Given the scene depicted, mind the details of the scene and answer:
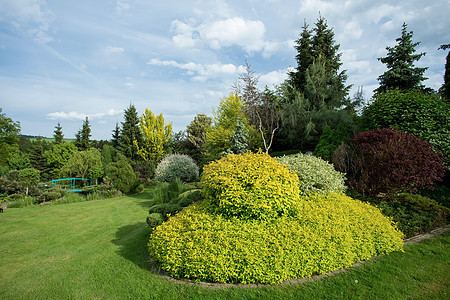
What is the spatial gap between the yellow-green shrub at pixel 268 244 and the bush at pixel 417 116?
5.48 meters

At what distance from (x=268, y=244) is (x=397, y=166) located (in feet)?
15.5

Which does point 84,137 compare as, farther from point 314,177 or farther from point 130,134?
point 314,177

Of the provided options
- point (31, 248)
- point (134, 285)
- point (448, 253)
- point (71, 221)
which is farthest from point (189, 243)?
point (71, 221)

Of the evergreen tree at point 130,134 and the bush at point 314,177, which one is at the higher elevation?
the evergreen tree at point 130,134

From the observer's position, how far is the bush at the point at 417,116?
Answer: 7.79m

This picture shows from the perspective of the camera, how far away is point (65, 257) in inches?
172

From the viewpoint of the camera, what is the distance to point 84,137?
24875mm

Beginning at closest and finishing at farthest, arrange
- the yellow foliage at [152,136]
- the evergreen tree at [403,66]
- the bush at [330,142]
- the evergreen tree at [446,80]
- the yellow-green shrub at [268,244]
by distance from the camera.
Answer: the yellow-green shrub at [268,244]
the bush at [330,142]
the evergreen tree at [446,80]
the evergreen tree at [403,66]
the yellow foliage at [152,136]

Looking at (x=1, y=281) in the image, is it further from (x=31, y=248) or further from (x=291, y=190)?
(x=291, y=190)

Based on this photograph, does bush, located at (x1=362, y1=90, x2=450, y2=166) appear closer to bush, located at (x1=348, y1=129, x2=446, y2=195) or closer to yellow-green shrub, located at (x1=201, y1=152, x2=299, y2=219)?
bush, located at (x1=348, y1=129, x2=446, y2=195)

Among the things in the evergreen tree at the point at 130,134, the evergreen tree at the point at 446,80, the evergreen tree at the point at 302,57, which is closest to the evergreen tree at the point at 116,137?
the evergreen tree at the point at 130,134

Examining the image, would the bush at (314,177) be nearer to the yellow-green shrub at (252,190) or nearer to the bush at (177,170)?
the yellow-green shrub at (252,190)

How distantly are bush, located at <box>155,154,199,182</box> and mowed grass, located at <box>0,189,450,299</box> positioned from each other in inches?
391

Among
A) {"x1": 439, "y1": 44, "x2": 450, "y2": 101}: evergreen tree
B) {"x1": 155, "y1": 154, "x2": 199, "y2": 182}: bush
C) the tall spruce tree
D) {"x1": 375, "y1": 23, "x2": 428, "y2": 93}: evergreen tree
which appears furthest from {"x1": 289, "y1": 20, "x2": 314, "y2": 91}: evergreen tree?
A: {"x1": 155, "y1": 154, "x2": 199, "y2": 182}: bush
